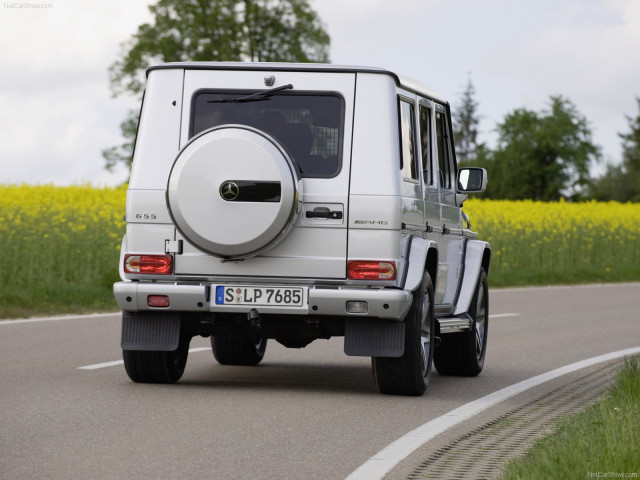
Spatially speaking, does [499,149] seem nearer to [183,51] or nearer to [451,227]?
[183,51]

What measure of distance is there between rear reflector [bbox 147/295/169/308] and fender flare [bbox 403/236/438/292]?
5.41 ft

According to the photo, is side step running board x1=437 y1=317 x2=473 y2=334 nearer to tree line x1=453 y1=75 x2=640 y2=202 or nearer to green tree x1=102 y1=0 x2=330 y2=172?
green tree x1=102 y1=0 x2=330 y2=172

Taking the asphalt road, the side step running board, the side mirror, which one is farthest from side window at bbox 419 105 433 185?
the asphalt road

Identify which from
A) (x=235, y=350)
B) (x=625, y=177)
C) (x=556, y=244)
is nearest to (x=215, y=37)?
(x=556, y=244)

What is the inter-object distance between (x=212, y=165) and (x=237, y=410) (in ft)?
5.50

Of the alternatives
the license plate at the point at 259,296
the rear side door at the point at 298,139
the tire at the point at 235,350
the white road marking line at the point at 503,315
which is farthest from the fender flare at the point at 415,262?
the white road marking line at the point at 503,315

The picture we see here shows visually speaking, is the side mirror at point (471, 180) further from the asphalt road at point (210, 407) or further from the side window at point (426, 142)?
the asphalt road at point (210, 407)

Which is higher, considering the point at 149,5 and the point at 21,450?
the point at 149,5

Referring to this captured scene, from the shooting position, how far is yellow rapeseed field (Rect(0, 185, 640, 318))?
56.9 feet

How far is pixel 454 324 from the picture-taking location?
1035cm

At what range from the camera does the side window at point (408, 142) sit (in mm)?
9250

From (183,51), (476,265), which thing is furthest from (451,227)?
(183,51)

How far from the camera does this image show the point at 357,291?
8.75 meters

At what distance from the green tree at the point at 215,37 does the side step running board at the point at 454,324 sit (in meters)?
50.9
